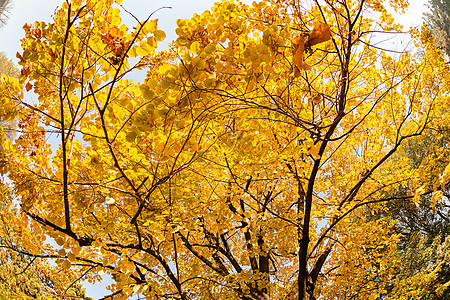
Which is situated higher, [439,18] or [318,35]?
[439,18]

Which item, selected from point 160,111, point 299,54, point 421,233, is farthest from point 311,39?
point 421,233

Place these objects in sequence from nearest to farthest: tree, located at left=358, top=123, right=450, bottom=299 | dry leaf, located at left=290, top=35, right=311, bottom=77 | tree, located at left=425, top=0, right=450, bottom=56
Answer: dry leaf, located at left=290, top=35, right=311, bottom=77, tree, located at left=358, top=123, right=450, bottom=299, tree, located at left=425, top=0, right=450, bottom=56

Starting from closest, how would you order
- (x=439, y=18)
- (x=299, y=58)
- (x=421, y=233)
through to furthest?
1. (x=299, y=58)
2. (x=421, y=233)
3. (x=439, y=18)

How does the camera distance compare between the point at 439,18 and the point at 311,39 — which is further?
the point at 439,18

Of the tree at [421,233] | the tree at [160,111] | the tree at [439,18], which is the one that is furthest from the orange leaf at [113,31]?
the tree at [439,18]

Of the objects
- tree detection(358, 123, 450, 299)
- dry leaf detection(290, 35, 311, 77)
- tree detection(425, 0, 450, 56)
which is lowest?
dry leaf detection(290, 35, 311, 77)

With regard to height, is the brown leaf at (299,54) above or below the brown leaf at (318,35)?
below

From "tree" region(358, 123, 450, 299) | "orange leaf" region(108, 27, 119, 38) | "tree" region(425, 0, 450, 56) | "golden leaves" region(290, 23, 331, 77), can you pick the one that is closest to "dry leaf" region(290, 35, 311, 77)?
"golden leaves" region(290, 23, 331, 77)

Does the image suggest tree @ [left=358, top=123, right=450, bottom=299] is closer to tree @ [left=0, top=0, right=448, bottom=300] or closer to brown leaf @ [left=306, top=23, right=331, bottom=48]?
tree @ [left=0, top=0, right=448, bottom=300]

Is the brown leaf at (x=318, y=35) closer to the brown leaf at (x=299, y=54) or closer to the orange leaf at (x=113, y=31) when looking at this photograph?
the brown leaf at (x=299, y=54)

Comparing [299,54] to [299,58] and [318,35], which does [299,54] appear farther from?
[318,35]

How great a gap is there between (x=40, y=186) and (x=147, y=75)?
1288 mm

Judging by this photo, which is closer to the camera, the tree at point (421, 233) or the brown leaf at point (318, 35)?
the brown leaf at point (318, 35)

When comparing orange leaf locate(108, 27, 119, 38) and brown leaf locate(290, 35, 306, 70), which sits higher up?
orange leaf locate(108, 27, 119, 38)
